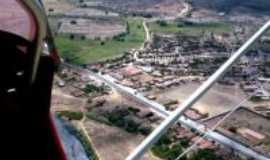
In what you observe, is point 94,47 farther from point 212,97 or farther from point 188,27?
point 212,97

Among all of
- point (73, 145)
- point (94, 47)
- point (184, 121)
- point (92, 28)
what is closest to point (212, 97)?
point (184, 121)

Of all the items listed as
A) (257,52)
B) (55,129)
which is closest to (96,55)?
(257,52)

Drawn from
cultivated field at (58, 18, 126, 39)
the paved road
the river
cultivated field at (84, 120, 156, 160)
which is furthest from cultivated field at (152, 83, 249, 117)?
cultivated field at (58, 18, 126, 39)

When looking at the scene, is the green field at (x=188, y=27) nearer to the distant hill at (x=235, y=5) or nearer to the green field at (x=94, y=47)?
the green field at (x=94, y=47)

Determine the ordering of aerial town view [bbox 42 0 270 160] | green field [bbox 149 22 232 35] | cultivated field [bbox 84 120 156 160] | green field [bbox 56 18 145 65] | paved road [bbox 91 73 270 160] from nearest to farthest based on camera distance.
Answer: cultivated field [bbox 84 120 156 160] → paved road [bbox 91 73 270 160] → aerial town view [bbox 42 0 270 160] → green field [bbox 56 18 145 65] → green field [bbox 149 22 232 35]

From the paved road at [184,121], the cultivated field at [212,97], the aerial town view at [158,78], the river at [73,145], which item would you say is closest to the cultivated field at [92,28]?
the aerial town view at [158,78]

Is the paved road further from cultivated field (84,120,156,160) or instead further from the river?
the river
